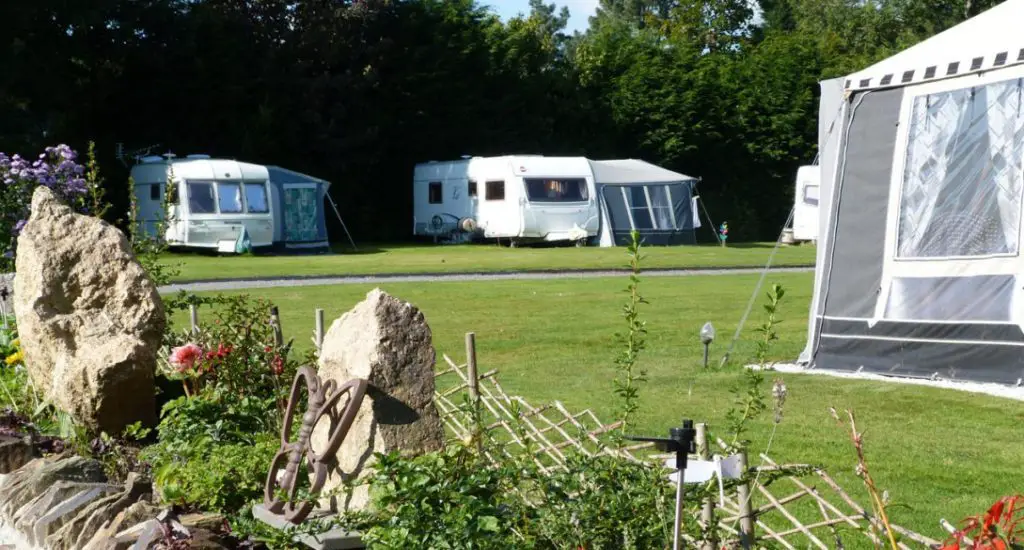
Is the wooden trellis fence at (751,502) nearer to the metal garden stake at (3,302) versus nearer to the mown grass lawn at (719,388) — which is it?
the mown grass lawn at (719,388)

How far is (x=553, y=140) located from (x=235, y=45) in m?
10.0

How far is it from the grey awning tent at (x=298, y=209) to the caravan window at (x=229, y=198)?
58.0 inches

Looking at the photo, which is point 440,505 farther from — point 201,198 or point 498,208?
point 498,208

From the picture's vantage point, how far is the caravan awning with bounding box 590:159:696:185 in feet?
109

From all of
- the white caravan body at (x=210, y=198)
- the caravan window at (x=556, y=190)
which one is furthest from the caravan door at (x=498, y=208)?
the white caravan body at (x=210, y=198)

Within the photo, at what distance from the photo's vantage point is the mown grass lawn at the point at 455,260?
22.6m

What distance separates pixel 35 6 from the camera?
29.5 meters

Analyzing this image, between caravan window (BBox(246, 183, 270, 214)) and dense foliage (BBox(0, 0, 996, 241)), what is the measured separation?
11.0ft

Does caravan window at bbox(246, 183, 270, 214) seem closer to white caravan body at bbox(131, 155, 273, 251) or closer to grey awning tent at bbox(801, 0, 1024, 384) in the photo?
white caravan body at bbox(131, 155, 273, 251)

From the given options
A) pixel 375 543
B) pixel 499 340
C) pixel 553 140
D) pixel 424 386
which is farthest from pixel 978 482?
pixel 553 140

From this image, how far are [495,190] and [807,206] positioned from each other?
300 inches

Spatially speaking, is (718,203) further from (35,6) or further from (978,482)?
(978,482)

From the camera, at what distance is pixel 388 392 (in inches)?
184

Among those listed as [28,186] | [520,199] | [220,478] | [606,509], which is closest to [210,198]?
[520,199]
